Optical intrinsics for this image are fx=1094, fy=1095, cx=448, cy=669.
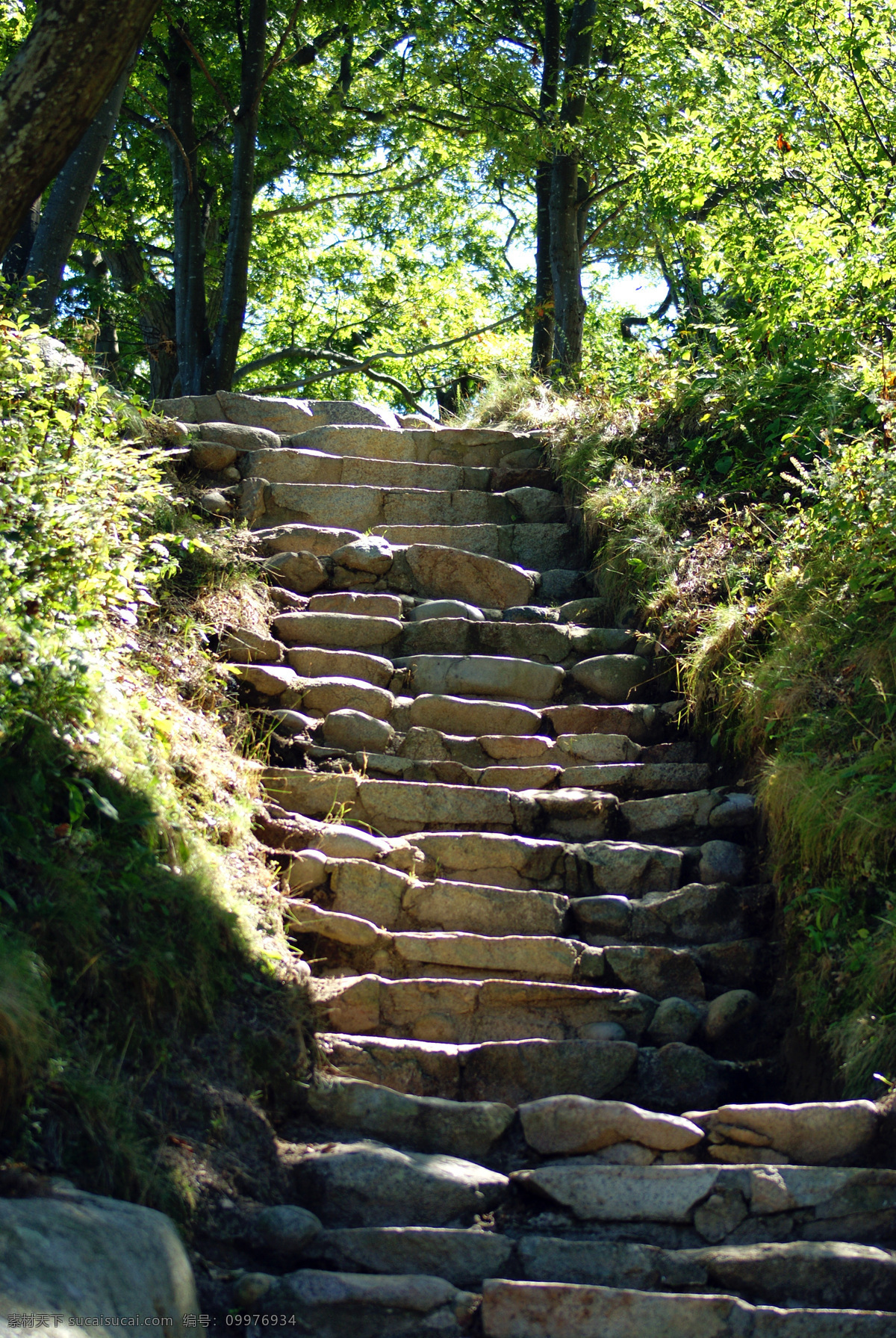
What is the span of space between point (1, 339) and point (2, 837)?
2494mm

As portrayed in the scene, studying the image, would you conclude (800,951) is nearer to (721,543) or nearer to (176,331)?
(721,543)

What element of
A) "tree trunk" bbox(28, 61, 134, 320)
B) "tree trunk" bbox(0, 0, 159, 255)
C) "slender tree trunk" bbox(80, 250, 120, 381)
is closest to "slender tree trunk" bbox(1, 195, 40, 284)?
"slender tree trunk" bbox(80, 250, 120, 381)

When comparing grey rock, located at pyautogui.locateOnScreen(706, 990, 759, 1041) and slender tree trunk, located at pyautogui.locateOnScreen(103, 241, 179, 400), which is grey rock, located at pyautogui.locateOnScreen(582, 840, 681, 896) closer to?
grey rock, located at pyautogui.locateOnScreen(706, 990, 759, 1041)

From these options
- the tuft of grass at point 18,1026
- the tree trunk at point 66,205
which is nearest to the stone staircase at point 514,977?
the tuft of grass at point 18,1026

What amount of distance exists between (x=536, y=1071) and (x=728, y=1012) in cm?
68

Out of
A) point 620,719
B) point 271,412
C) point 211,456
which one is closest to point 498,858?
point 620,719

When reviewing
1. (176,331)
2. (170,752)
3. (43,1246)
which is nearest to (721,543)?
(170,752)

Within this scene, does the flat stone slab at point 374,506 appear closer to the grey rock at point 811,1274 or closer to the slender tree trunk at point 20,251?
the slender tree trunk at point 20,251

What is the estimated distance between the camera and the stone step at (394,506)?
6.76 m

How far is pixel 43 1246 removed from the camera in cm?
191

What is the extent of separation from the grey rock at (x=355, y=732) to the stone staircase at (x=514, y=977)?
1 centimetres

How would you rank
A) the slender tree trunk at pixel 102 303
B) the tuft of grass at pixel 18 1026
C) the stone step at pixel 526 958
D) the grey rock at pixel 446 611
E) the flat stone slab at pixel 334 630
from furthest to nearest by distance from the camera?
the slender tree trunk at pixel 102 303 → the grey rock at pixel 446 611 → the flat stone slab at pixel 334 630 → the stone step at pixel 526 958 → the tuft of grass at pixel 18 1026

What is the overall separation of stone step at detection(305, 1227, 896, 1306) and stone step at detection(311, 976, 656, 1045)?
0.99 metres

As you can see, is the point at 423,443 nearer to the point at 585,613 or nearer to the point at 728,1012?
the point at 585,613
